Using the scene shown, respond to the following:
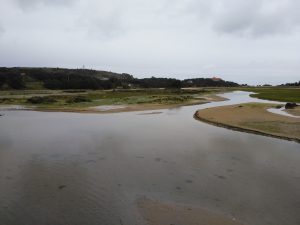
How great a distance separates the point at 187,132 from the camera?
21656 millimetres

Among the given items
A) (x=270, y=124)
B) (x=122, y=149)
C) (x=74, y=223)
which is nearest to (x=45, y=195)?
(x=74, y=223)

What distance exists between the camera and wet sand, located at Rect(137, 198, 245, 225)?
26.4 feet

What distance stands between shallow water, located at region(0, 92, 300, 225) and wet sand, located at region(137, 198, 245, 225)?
0.29m

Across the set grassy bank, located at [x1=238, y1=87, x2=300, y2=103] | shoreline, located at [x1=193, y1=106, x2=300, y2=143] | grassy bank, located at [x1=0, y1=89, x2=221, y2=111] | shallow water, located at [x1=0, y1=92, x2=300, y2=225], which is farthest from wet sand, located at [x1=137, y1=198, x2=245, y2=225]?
grassy bank, located at [x1=238, y1=87, x2=300, y2=103]

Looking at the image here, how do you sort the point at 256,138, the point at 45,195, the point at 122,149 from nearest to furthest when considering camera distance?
the point at 45,195
the point at 122,149
the point at 256,138

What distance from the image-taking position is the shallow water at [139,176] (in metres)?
8.68

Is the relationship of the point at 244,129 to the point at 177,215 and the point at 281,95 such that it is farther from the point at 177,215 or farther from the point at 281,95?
the point at 281,95

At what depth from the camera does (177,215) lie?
8430 millimetres

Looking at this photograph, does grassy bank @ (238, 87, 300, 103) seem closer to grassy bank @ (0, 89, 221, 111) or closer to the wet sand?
grassy bank @ (0, 89, 221, 111)

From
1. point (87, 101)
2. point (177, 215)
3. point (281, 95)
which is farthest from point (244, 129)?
point (281, 95)

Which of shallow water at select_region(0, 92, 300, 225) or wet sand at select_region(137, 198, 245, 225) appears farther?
shallow water at select_region(0, 92, 300, 225)

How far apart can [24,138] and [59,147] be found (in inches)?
158

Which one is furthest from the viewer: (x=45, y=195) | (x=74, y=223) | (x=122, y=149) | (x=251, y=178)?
(x=122, y=149)

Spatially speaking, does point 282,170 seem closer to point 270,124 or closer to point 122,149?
point 122,149
